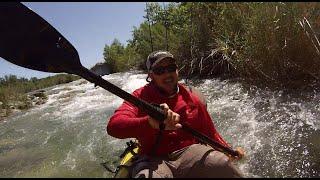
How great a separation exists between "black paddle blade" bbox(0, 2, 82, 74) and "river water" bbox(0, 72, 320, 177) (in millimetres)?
1622

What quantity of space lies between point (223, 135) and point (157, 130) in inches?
116

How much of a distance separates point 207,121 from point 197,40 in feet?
20.5

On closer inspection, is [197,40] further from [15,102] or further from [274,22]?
[15,102]

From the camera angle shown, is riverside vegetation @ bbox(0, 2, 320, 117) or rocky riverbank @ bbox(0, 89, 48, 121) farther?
rocky riverbank @ bbox(0, 89, 48, 121)

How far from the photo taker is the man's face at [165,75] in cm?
362

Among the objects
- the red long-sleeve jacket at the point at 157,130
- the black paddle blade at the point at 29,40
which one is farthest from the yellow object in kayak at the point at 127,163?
the black paddle blade at the point at 29,40

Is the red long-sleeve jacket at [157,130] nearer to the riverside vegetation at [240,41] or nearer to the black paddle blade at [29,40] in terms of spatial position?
the black paddle blade at [29,40]

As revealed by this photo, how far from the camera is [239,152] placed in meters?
3.61

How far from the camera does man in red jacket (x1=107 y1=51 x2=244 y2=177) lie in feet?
10.8

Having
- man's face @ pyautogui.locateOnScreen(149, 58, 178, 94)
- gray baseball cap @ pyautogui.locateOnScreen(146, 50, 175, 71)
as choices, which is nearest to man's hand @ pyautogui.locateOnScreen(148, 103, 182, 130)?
man's face @ pyautogui.locateOnScreen(149, 58, 178, 94)

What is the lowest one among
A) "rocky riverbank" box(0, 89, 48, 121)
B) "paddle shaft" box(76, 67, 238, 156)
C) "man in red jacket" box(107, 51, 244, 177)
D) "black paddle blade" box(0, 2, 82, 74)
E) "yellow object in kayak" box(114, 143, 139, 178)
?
"rocky riverbank" box(0, 89, 48, 121)

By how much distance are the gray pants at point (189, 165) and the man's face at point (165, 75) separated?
1.75 ft

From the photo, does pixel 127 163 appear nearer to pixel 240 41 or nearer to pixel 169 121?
pixel 169 121

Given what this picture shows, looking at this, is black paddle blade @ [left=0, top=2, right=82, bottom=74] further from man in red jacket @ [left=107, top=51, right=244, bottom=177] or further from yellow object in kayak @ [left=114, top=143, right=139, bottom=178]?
yellow object in kayak @ [left=114, top=143, right=139, bottom=178]
